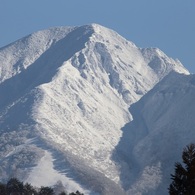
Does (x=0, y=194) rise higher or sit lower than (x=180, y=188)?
higher

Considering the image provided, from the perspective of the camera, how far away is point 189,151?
266ft

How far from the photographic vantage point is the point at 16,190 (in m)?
158

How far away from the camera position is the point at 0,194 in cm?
14775

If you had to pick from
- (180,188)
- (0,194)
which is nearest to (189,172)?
(180,188)

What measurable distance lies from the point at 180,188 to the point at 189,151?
390cm

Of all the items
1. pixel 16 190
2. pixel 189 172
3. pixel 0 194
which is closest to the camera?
pixel 189 172

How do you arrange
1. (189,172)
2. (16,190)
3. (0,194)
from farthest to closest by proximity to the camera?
(16,190)
(0,194)
(189,172)

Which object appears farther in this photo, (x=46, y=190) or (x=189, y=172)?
(x=46, y=190)

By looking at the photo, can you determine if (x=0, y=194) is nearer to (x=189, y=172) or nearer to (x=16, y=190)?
(x=16, y=190)

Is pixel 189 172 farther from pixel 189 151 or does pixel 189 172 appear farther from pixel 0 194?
pixel 0 194

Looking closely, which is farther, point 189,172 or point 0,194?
point 0,194

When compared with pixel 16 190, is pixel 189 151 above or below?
below

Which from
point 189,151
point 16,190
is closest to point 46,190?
point 16,190

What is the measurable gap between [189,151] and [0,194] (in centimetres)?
7239
